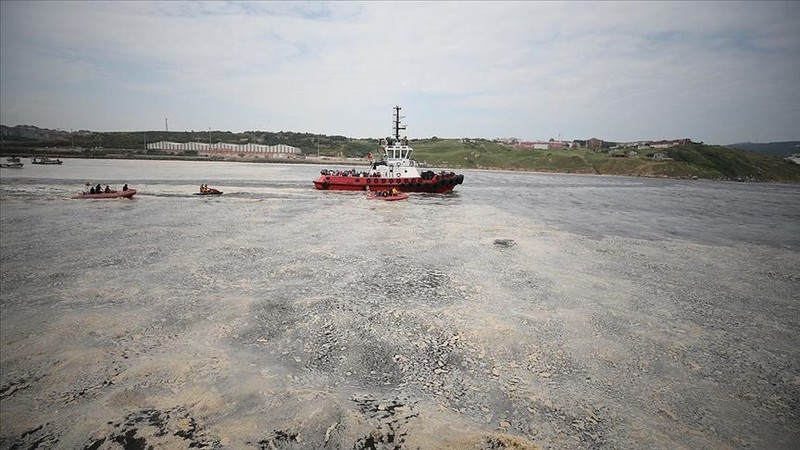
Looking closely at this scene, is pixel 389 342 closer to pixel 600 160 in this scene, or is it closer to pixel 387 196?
pixel 387 196

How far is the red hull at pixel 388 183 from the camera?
4872 cm

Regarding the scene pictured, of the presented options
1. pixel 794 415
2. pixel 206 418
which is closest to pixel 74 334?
pixel 206 418

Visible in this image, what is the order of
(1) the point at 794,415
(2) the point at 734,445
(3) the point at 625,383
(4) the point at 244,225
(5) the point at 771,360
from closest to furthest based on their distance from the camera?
(2) the point at 734,445 → (1) the point at 794,415 → (3) the point at 625,383 → (5) the point at 771,360 → (4) the point at 244,225

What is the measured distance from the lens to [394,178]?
160 ft

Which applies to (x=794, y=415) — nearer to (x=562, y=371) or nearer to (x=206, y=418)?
(x=562, y=371)

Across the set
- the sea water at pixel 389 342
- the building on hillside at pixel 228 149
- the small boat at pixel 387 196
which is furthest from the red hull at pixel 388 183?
the building on hillside at pixel 228 149

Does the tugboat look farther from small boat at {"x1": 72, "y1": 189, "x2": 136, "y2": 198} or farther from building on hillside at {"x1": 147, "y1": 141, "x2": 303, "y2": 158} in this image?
building on hillside at {"x1": 147, "y1": 141, "x2": 303, "y2": 158}

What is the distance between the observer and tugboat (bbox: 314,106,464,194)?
4884 centimetres

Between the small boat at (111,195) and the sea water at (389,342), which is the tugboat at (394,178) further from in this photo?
the sea water at (389,342)

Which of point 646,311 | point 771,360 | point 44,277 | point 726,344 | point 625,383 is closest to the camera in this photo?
point 625,383

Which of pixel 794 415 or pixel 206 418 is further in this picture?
pixel 794 415

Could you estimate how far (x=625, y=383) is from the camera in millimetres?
8664

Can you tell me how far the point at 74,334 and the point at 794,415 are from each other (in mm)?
16853

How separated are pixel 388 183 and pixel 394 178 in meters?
1.03
